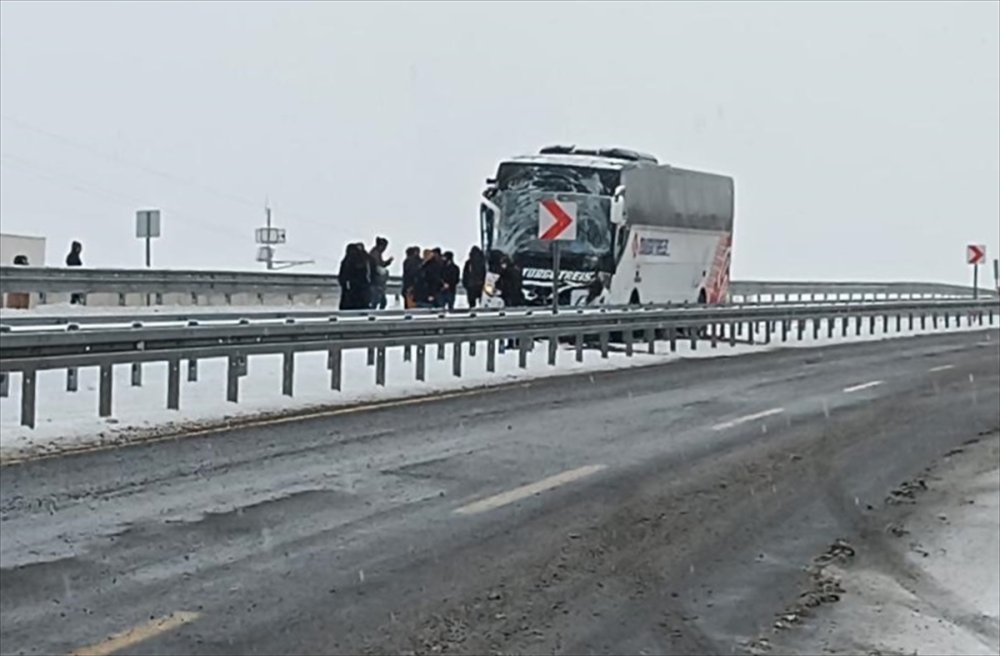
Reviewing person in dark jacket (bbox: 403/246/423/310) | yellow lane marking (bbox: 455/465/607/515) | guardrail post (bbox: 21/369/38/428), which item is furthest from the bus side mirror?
yellow lane marking (bbox: 455/465/607/515)

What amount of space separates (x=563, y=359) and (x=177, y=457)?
51.4 ft

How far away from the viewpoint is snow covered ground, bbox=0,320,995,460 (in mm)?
14398

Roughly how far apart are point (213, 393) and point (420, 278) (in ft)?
37.2

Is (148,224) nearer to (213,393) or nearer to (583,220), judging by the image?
(583,220)

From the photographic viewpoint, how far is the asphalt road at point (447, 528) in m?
7.66

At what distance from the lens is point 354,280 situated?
26172 millimetres

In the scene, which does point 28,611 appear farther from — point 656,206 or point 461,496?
point 656,206

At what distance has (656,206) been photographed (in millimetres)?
36031

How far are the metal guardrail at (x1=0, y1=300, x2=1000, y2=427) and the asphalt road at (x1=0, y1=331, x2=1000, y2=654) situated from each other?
61.5 inches

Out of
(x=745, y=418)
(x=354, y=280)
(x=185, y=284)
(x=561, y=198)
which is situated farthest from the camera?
(x=185, y=284)

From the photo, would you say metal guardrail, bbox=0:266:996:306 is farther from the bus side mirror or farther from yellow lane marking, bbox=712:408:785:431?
yellow lane marking, bbox=712:408:785:431

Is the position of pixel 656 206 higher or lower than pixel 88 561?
higher

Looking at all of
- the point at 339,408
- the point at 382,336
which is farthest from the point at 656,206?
the point at 339,408

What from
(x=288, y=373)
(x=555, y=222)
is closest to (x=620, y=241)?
(x=555, y=222)
